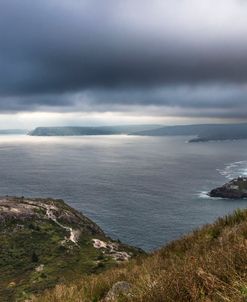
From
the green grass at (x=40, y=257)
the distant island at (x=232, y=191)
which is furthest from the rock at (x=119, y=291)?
the distant island at (x=232, y=191)

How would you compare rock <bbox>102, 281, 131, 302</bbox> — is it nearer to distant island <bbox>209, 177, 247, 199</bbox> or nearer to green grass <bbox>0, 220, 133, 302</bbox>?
green grass <bbox>0, 220, 133, 302</bbox>

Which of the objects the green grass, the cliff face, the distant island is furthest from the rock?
the distant island

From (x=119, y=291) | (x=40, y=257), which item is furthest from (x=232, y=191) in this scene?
(x=119, y=291)

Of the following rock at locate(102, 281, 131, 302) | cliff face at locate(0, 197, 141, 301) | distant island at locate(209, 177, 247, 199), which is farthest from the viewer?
distant island at locate(209, 177, 247, 199)

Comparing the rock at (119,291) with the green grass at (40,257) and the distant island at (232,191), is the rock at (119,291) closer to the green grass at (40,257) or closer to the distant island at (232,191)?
the green grass at (40,257)

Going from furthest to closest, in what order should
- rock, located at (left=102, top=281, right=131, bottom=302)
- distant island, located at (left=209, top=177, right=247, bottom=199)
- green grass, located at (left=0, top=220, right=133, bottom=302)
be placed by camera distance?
distant island, located at (left=209, top=177, right=247, bottom=199) → green grass, located at (left=0, top=220, right=133, bottom=302) → rock, located at (left=102, top=281, right=131, bottom=302)

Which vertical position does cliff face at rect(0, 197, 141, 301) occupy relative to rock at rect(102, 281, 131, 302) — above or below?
below

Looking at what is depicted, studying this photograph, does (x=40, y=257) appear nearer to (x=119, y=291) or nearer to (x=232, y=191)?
(x=119, y=291)

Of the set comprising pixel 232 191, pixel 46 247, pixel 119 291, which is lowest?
pixel 232 191
